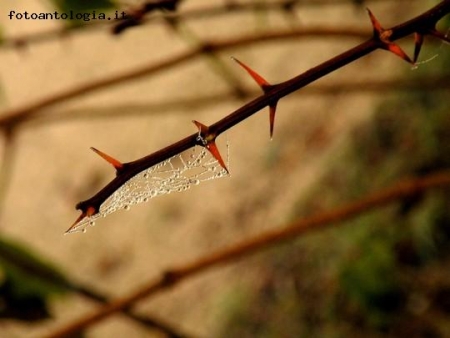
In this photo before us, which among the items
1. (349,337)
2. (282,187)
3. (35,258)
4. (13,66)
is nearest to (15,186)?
(13,66)

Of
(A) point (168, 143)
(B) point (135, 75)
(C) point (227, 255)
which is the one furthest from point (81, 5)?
(A) point (168, 143)

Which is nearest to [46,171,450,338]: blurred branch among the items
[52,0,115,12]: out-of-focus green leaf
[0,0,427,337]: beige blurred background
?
[52,0,115,12]: out-of-focus green leaf

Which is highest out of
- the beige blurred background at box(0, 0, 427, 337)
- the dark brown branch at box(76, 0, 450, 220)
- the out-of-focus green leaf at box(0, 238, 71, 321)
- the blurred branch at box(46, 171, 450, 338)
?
the beige blurred background at box(0, 0, 427, 337)

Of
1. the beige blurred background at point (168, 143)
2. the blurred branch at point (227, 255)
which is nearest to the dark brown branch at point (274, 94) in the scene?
the blurred branch at point (227, 255)

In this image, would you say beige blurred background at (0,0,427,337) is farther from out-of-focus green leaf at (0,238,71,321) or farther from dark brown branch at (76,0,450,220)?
dark brown branch at (76,0,450,220)

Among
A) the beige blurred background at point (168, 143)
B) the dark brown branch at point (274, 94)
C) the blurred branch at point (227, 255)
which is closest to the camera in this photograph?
the dark brown branch at point (274, 94)

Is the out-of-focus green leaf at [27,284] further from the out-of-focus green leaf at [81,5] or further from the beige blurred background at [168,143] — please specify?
the beige blurred background at [168,143]
